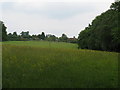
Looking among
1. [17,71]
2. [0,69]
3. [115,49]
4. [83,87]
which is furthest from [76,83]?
[115,49]

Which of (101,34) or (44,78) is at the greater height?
(101,34)

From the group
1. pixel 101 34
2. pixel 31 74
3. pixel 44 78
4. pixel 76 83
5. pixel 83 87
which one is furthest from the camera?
pixel 101 34

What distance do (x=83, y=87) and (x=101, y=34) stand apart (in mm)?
31851

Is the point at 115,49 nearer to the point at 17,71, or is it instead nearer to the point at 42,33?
the point at 17,71

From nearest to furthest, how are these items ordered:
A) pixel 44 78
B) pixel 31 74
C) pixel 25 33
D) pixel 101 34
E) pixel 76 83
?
pixel 76 83 → pixel 44 78 → pixel 31 74 → pixel 101 34 → pixel 25 33

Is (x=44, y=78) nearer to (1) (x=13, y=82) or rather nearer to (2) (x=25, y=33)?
(1) (x=13, y=82)

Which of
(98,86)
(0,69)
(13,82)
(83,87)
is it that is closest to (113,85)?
(98,86)

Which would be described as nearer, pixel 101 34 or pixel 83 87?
pixel 83 87

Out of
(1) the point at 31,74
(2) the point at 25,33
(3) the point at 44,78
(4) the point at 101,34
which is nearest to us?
(3) the point at 44,78

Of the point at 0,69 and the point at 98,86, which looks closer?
the point at 98,86

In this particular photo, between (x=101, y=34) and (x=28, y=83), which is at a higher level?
(x=101, y=34)

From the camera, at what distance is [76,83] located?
6.77m

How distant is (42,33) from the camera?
138 m

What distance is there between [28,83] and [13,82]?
1.77ft
